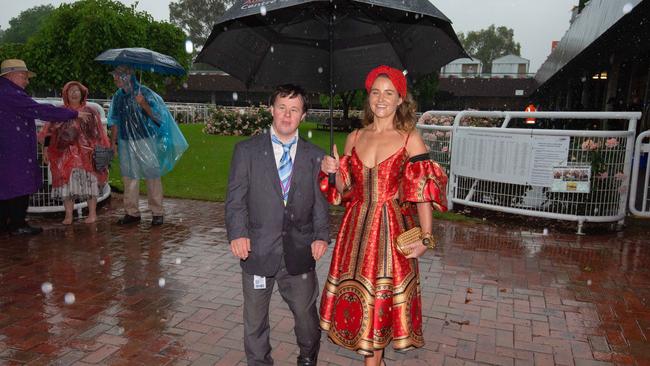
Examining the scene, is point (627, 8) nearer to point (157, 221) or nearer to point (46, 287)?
point (157, 221)

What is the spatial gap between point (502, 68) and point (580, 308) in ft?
242

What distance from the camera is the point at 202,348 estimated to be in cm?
346

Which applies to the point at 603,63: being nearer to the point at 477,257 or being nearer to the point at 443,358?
the point at 477,257

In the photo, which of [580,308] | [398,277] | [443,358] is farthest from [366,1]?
[580,308]

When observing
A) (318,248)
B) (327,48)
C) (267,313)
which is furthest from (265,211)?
(327,48)

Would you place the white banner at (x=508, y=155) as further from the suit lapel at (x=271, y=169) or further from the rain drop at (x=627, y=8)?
the suit lapel at (x=271, y=169)

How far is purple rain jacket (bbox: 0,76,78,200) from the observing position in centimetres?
587

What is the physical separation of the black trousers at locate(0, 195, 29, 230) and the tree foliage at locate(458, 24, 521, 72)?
11714cm

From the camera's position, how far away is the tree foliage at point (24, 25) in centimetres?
9425

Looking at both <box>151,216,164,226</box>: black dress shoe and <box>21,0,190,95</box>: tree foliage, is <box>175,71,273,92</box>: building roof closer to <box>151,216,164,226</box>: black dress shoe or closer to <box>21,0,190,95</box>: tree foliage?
<box>21,0,190,95</box>: tree foliage

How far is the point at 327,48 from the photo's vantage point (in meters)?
3.69

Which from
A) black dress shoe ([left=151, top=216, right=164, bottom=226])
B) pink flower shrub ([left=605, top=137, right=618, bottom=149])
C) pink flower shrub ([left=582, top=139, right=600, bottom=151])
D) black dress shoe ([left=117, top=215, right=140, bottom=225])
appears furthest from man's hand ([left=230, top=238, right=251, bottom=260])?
pink flower shrub ([left=605, top=137, right=618, bottom=149])

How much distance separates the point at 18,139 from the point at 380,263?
549cm

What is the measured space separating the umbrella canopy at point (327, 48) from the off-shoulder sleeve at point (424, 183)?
1.14m
